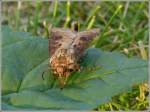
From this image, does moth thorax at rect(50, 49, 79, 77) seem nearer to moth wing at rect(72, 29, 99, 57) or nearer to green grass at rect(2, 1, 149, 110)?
moth wing at rect(72, 29, 99, 57)

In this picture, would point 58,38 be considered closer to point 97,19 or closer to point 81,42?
point 81,42

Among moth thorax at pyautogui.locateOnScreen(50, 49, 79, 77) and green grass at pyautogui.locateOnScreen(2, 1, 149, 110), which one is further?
green grass at pyautogui.locateOnScreen(2, 1, 149, 110)

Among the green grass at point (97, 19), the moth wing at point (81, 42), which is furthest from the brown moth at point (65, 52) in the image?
the green grass at point (97, 19)

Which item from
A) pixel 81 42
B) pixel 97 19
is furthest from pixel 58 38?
pixel 97 19

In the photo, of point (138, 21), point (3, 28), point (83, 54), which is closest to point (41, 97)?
point (83, 54)

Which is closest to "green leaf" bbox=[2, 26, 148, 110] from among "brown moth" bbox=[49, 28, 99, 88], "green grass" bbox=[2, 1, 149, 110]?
"brown moth" bbox=[49, 28, 99, 88]
